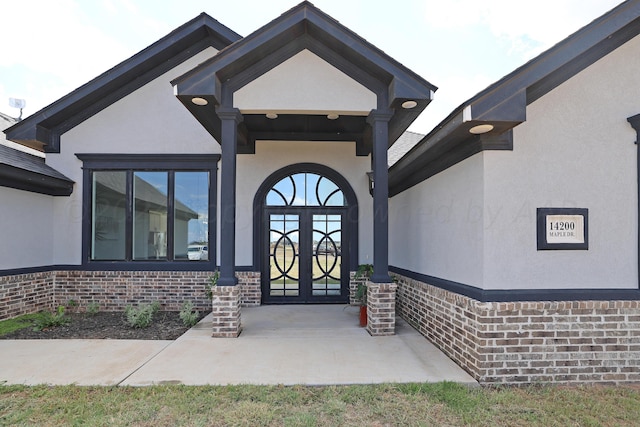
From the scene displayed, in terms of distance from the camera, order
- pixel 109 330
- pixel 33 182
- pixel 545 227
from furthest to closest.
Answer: pixel 33 182, pixel 109 330, pixel 545 227

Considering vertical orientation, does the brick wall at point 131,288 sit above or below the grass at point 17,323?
above

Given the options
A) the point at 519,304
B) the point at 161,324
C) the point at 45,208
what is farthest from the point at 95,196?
the point at 519,304

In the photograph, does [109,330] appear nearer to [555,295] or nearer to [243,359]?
[243,359]

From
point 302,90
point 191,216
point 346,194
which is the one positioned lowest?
point 191,216

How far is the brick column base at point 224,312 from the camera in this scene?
5688 mm

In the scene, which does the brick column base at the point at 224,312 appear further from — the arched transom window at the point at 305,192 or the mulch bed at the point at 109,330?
the arched transom window at the point at 305,192

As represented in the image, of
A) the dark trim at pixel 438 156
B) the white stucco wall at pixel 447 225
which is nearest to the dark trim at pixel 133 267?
the white stucco wall at pixel 447 225

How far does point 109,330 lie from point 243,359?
10.4 ft

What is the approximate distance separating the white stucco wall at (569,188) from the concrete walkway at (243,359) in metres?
1.57

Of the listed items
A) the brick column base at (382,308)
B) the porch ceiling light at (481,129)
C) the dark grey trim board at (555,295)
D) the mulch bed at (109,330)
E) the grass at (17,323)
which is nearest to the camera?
→ the porch ceiling light at (481,129)

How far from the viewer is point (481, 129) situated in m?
4.22

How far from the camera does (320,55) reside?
5953mm

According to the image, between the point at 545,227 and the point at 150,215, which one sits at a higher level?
the point at 150,215

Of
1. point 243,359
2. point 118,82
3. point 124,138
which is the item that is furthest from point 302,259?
point 118,82
